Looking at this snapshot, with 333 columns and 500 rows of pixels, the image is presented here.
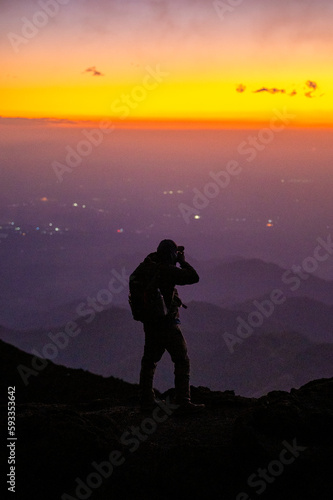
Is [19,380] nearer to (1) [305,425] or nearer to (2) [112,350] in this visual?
(1) [305,425]

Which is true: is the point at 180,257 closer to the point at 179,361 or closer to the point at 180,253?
the point at 180,253

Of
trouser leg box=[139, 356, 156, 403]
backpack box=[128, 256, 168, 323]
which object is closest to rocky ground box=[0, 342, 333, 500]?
trouser leg box=[139, 356, 156, 403]

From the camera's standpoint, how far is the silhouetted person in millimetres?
7691

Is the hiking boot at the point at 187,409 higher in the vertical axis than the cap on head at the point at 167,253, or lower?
lower

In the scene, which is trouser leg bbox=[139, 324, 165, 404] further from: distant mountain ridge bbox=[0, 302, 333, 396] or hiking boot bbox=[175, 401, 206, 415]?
distant mountain ridge bbox=[0, 302, 333, 396]

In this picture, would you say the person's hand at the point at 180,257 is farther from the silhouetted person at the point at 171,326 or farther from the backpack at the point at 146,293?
the backpack at the point at 146,293

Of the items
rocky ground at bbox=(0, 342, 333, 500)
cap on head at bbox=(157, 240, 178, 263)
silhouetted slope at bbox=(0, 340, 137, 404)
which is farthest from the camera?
silhouetted slope at bbox=(0, 340, 137, 404)

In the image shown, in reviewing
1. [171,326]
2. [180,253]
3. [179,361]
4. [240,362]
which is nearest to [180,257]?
[180,253]

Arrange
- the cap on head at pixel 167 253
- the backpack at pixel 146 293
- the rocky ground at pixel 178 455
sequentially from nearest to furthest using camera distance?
the rocky ground at pixel 178 455
the backpack at pixel 146 293
the cap on head at pixel 167 253

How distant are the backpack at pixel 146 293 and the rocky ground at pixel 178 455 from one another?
163 cm

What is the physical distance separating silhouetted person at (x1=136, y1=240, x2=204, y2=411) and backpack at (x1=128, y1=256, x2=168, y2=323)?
0.08 meters

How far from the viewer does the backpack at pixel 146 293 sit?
7652 mm

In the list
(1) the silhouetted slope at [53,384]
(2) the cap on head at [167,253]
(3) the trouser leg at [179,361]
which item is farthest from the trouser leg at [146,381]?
(1) the silhouetted slope at [53,384]

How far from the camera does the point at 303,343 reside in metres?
176
